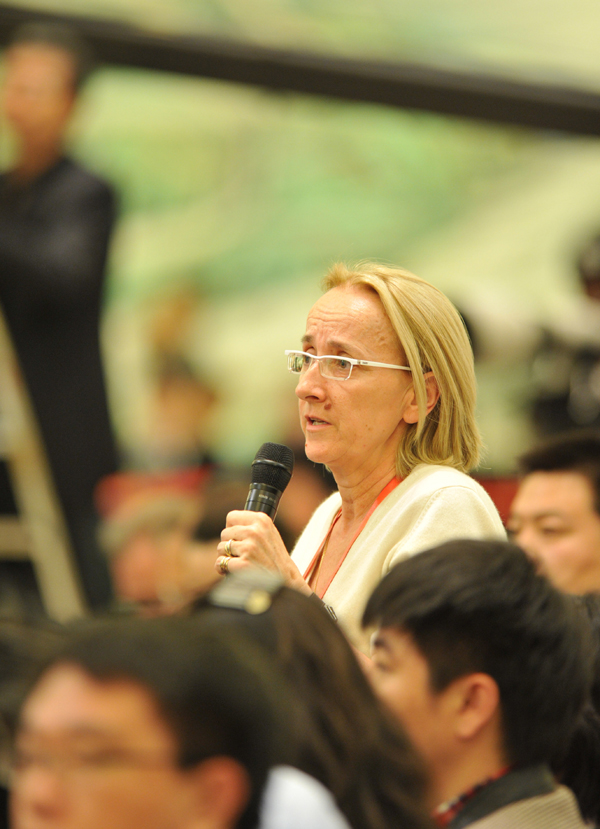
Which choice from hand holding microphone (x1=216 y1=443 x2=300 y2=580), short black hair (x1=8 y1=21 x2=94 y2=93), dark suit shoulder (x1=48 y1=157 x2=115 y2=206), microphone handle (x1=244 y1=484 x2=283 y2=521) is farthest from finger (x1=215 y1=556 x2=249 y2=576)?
short black hair (x1=8 y1=21 x2=94 y2=93)

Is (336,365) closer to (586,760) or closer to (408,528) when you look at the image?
(408,528)

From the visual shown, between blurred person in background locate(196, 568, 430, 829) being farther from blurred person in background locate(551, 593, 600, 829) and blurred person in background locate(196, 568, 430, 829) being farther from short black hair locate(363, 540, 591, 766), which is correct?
blurred person in background locate(551, 593, 600, 829)

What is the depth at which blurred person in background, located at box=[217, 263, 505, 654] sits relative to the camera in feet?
6.65

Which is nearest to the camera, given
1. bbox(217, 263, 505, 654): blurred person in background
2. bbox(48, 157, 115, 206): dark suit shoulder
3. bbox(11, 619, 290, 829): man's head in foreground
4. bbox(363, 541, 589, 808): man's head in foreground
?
bbox(11, 619, 290, 829): man's head in foreground

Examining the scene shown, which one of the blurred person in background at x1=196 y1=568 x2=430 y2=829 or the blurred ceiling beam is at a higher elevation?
the blurred ceiling beam

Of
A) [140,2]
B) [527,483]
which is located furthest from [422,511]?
[140,2]

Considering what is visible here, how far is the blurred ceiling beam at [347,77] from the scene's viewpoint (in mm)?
5855

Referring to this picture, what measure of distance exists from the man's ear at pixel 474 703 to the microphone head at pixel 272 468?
2.03 feet

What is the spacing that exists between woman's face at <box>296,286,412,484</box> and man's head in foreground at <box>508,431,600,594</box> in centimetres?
80

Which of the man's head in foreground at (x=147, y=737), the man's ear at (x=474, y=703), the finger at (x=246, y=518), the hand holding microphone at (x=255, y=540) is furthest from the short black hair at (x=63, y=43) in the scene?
the man's head in foreground at (x=147, y=737)

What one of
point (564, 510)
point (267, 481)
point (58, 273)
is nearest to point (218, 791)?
point (267, 481)

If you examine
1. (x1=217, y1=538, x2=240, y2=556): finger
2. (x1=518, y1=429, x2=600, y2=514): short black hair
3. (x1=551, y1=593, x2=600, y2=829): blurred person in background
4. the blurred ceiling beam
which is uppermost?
the blurred ceiling beam

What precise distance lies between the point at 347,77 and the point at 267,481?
4.52 metres

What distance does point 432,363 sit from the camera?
2055 mm
